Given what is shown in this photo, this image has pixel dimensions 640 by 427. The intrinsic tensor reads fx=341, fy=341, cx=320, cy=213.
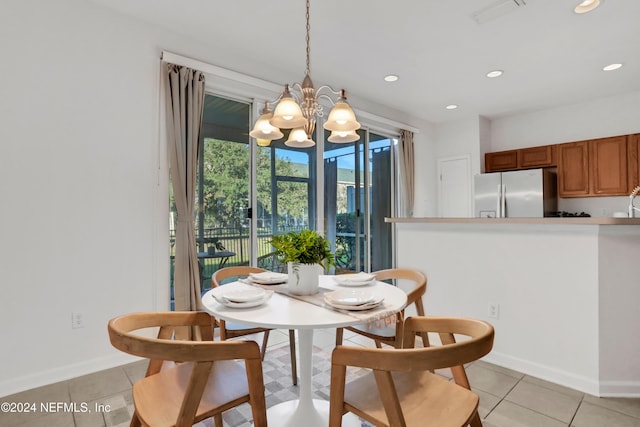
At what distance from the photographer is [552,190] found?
4.61 m

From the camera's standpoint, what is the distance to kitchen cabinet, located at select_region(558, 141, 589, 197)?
14.4 feet

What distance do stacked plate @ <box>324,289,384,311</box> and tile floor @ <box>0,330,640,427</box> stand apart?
0.88m

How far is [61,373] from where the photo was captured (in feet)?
7.45

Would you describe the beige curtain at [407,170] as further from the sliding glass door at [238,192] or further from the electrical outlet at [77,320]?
the electrical outlet at [77,320]

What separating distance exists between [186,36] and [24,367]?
Result: 2.69 metres

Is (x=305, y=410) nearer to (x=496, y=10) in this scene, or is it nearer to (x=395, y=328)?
(x=395, y=328)

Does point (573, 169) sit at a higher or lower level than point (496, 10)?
lower

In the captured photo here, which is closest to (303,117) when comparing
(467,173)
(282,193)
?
(282,193)

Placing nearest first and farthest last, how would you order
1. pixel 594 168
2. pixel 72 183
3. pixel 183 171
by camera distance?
1. pixel 72 183
2. pixel 183 171
3. pixel 594 168

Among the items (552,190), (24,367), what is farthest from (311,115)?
(552,190)

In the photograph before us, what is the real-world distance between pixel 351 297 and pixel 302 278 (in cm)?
27

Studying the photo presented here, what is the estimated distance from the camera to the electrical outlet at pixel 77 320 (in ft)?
7.67

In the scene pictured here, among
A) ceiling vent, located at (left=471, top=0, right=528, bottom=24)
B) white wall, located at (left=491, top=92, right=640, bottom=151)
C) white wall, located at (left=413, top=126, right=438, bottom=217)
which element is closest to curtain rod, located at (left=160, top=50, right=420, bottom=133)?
ceiling vent, located at (left=471, top=0, right=528, bottom=24)

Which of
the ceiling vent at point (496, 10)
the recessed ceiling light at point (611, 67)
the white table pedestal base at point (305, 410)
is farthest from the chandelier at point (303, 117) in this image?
the recessed ceiling light at point (611, 67)
